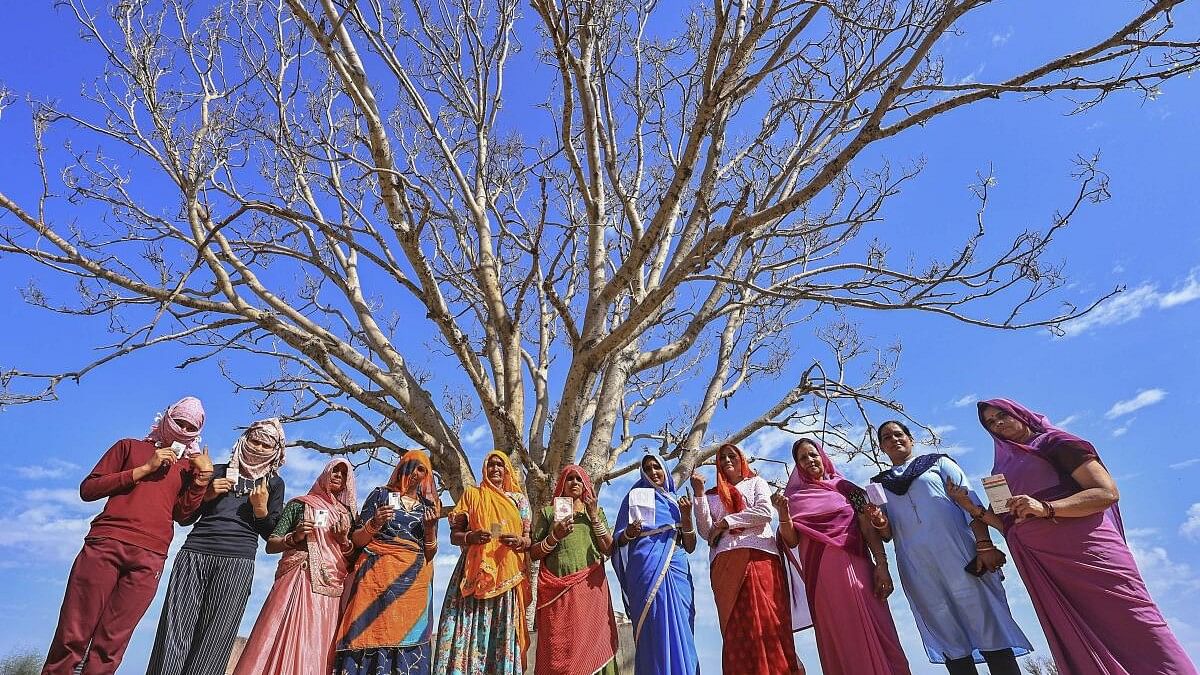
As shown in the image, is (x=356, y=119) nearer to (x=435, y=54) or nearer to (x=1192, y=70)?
(x=435, y=54)

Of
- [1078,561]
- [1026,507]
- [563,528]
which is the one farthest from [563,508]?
[1078,561]

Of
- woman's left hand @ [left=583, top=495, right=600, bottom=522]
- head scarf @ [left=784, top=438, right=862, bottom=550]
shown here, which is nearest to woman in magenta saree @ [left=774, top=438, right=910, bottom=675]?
head scarf @ [left=784, top=438, right=862, bottom=550]

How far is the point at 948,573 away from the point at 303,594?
12.0 feet

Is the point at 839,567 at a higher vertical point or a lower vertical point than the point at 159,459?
lower

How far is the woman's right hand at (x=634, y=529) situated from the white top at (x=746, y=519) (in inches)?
15.8

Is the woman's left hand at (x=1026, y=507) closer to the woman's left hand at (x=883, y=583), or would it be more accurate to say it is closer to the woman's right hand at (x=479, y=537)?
the woman's left hand at (x=883, y=583)

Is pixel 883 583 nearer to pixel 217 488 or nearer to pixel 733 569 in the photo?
pixel 733 569

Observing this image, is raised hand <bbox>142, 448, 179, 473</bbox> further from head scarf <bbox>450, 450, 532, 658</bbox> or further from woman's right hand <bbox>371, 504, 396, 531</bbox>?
head scarf <bbox>450, 450, 532, 658</bbox>

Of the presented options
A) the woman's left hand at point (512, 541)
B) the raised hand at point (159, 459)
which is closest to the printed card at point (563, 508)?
the woman's left hand at point (512, 541)

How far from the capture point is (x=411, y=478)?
4.65 m

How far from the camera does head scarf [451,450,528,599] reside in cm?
440

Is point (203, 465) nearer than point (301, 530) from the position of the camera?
Yes

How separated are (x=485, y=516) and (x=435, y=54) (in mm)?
6186

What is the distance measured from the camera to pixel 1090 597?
3.46 metres
